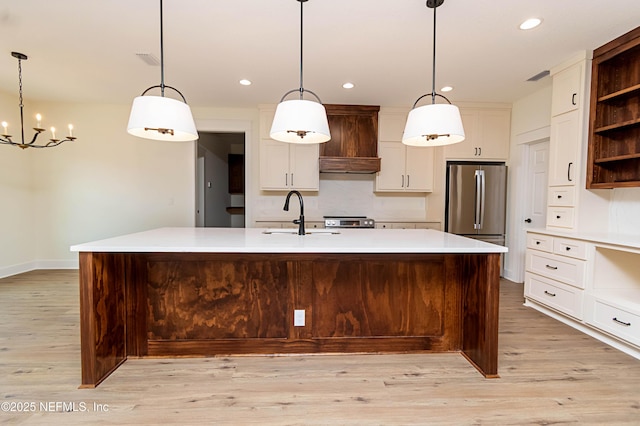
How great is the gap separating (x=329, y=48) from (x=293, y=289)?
6.90 feet

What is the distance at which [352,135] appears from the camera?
4.42 meters

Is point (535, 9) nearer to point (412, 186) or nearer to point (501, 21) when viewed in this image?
point (501, 21)

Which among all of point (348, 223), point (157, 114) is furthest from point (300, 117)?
point (348, 223)

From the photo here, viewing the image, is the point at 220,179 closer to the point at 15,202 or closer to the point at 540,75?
the point at 15,202

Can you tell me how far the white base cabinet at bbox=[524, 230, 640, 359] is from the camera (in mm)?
2268

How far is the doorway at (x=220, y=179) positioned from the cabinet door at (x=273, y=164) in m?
1.15

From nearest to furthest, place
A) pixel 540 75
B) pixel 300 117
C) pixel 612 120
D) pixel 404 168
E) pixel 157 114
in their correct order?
pixel 157 114, pixel 300 117, pixel 612 120, pixel 540 75, pixel 404 168

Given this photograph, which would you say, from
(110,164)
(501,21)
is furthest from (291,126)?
(110,164)

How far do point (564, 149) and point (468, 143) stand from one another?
1.34 m

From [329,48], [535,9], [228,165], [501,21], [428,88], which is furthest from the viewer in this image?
[228,165]

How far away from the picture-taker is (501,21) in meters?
2.33

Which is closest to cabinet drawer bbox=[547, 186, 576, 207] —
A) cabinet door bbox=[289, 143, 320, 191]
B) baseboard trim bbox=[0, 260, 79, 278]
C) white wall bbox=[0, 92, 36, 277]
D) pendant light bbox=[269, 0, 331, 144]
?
pendant light bbox=[269, 0, 331, 144]

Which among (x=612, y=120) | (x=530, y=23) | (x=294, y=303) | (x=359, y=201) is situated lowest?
(x=294, y=303)

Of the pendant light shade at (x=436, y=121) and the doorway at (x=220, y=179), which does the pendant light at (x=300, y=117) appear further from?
the doorway at (x=220, y=179)
